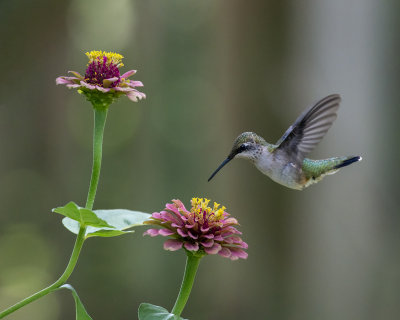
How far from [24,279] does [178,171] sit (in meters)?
0.92

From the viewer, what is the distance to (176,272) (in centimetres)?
274

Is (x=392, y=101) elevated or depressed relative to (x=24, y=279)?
elevated

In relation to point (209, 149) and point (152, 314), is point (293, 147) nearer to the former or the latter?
point (152, 314)

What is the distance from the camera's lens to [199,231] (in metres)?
0.71

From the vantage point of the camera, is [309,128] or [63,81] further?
[309,128]

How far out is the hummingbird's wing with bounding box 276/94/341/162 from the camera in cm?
101

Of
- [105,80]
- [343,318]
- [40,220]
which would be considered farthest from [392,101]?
[105,80]

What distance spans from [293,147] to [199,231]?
16.8 inches

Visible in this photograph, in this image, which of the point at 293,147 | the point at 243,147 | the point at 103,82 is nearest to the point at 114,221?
the point at 103,82

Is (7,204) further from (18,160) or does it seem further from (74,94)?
(74,94)

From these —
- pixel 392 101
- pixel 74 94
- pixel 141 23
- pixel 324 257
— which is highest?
pixel 141 23

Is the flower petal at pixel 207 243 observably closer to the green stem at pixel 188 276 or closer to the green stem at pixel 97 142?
the green stem at pixel 188 276

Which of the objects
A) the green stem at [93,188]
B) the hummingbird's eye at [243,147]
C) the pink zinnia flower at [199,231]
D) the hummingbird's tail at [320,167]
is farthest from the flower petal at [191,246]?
the hummingbird's tail at [320,167]

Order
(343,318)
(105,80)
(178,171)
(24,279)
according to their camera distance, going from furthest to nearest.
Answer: (178,171)
(24,279)
(343,318)
(105,80)
